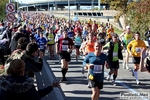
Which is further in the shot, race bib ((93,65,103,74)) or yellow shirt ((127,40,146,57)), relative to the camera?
yellow shirt ((127,40,146,57))

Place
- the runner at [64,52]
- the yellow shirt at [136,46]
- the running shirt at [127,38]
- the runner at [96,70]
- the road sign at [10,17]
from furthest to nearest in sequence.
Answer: the road sign at [10,17], the running shirt at [127,38], the runner at [64,52], the yellow shirt at [136,46], the runner at [96,70]

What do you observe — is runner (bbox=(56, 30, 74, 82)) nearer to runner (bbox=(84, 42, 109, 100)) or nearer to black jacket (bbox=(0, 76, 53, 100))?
runner (bbox=(84, 42, 109, 100))

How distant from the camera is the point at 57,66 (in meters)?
16.2

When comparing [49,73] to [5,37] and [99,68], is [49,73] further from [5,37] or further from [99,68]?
[99,68]

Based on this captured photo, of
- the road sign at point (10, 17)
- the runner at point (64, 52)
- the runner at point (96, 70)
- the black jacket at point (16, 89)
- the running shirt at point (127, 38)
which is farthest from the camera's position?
the road sign at point (10, 17)

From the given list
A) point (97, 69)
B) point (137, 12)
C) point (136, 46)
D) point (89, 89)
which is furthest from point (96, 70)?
point (137, 12)

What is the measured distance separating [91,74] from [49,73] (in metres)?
5.73

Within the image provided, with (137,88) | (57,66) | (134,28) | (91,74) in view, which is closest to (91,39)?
(137,88)

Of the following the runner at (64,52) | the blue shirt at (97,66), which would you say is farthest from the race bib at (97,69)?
the runner at (64,52)

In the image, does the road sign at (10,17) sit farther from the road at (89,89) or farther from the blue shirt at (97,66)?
the blue shirt at (97,66)

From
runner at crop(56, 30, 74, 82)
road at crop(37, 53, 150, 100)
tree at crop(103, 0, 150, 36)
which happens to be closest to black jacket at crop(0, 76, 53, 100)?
road at crop(37, 53, 150, 100)

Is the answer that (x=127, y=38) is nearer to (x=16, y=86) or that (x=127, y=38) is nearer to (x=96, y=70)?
(x=96, y=70)

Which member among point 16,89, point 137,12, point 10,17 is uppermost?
point 137,12

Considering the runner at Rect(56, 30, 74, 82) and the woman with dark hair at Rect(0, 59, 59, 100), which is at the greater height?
the woman with dark hair at Rect(0, 59, 59, 100)
